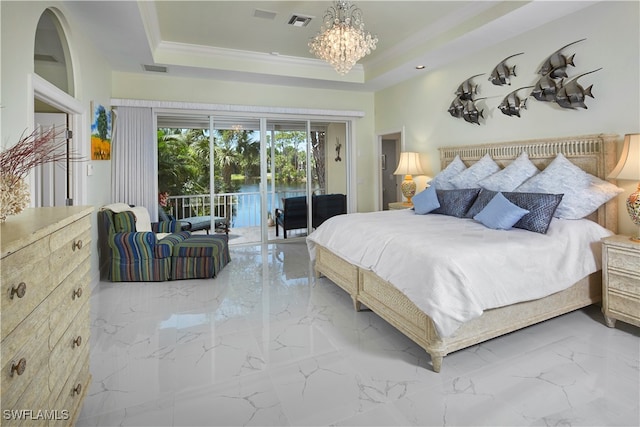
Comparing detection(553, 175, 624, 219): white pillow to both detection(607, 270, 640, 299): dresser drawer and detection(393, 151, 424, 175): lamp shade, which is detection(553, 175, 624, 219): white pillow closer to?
detection(607, 270, 640, 299): dresser drawer

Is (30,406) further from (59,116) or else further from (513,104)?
(513,104)

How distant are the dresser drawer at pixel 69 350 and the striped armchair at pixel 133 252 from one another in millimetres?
2261

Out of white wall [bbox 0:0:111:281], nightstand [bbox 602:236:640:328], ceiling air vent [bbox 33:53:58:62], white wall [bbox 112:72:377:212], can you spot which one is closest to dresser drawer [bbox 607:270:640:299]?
nightstand [bbox 602:236:640:328]

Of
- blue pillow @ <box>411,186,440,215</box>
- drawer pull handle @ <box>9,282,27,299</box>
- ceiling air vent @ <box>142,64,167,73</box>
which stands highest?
ceiling air vent @ <box>142,64,167,73</box>

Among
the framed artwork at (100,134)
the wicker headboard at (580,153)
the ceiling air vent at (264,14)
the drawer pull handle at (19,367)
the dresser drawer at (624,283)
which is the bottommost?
the dresser drawer at (624,283)

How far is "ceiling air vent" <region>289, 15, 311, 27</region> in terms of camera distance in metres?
3.99

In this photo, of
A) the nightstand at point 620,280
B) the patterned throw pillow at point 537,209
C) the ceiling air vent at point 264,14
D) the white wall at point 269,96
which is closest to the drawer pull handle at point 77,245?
the patterned throw pillow at point 537,209

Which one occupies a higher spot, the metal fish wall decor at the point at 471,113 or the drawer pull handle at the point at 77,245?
the metal fish wall decor at the point at 471,113

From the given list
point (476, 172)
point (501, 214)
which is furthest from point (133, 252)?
point (476, 172)

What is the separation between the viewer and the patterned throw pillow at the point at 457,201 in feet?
12.5

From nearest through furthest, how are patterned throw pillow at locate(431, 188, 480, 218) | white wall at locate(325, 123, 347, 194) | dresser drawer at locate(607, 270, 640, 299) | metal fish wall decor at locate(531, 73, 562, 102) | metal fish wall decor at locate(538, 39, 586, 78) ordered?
1. dresser drawer at locate(607, 270, 640, 299)
2. metal fish wall decor at locate(538, 39, 586, 78)
3. metal fish wall decor at locate(531, 73, 562, 102)
4. patterned throw pillow at locate(431, 188, 480, 218)
5. white wall at locate(325, 123, 347, 194)

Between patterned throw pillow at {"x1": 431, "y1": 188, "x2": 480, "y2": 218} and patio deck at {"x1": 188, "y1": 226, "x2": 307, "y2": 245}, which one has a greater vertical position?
patterned throw pillow at {"x1": 431, "y1": 188, "x2": 480, "y2": 218}

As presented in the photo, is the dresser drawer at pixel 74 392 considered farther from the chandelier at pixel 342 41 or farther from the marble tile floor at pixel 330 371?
the chandelier at pixel 342 41

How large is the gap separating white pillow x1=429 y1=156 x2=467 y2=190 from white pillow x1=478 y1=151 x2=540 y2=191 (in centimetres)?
65
